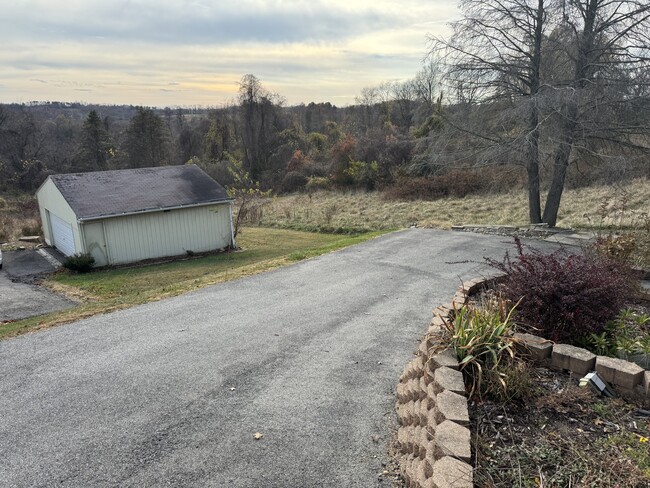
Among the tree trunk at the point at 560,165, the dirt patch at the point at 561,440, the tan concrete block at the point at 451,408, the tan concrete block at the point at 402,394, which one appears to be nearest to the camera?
the dirt patch at the point at 561,440

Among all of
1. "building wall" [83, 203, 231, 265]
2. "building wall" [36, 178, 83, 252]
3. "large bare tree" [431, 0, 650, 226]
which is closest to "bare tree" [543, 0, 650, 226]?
"large bare tree" [431, 0, 650, 226]

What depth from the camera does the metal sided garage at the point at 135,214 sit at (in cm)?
1527

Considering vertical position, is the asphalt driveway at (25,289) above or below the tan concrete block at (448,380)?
below

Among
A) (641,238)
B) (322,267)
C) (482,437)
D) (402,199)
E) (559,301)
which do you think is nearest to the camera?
(482,437)

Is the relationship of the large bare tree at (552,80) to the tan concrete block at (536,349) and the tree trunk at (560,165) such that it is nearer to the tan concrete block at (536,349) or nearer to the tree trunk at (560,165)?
the tree trunk at (560,165)

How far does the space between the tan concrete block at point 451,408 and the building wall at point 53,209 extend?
48.5ft

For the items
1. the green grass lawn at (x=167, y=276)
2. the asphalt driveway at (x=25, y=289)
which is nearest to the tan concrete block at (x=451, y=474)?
the green grass lawn at (x=167, y=276)

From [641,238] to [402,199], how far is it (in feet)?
52.5

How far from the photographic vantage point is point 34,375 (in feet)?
16.8

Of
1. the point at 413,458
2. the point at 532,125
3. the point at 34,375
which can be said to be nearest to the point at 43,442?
the point at 34,375

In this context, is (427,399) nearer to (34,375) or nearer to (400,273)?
(34,375)

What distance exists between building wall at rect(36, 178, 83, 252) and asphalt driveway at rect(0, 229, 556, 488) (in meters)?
9.35

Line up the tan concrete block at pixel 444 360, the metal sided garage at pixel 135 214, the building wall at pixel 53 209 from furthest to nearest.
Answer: the metal sided garage at pixel 135 214, the building wall at pixel 53 209, the tan concrete block at pixel 444 360

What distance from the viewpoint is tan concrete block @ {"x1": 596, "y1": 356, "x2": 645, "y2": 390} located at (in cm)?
353
